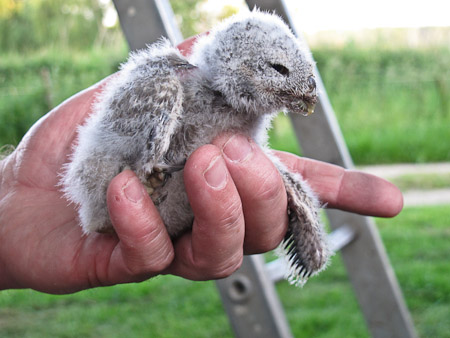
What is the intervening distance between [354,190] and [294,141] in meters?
5.35

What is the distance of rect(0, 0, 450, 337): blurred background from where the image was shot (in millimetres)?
3678

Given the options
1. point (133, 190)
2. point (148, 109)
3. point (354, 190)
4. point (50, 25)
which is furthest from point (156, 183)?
point (50, 25)

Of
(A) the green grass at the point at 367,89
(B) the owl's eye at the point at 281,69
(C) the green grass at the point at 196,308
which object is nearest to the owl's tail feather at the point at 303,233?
(B) the owl's eye at the point at 281,69

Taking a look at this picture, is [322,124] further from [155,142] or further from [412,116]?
[412,116]

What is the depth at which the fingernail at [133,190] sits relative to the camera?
135 cm

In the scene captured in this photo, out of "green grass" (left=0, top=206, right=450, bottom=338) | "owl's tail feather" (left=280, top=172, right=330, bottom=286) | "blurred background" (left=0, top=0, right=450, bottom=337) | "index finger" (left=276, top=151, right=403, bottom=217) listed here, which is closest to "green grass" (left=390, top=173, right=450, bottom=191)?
"blurred background" (left=0, top=0, right=450, bottom=337)

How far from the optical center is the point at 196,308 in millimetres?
3855

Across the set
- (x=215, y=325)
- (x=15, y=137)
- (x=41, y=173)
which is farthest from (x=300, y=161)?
(x=15, y=137)

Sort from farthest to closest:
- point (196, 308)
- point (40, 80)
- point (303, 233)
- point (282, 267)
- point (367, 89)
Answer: point (367, 89) < point (40, 80) < point (196, 308) < point (282, 267) < point (303, 233)

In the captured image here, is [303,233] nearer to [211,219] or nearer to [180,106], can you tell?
[211,219]

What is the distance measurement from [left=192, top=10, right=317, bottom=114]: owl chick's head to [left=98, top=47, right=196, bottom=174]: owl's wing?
11 centimetres

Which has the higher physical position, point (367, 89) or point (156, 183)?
point (156, 183)

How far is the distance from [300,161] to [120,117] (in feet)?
2.46

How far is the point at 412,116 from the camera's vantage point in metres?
8.34
